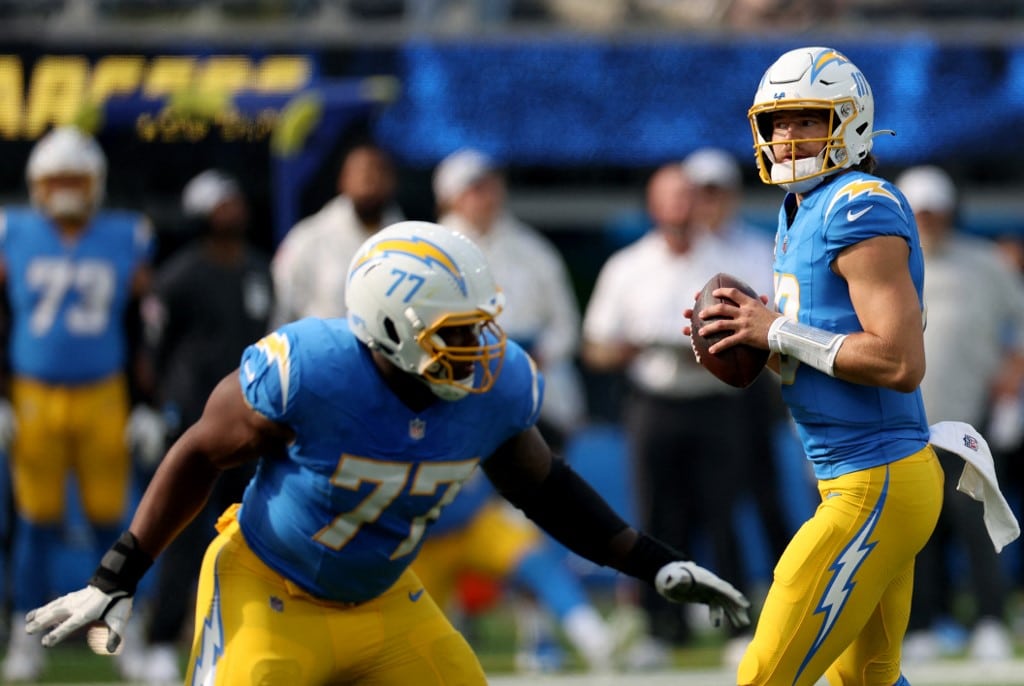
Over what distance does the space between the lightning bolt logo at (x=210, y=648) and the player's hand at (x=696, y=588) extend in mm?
961

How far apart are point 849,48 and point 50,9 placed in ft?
13.8

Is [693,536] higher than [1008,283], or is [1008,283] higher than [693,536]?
[1008,283]

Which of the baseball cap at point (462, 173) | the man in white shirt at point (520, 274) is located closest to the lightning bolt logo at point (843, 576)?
the man in white shirt at point (520, 274)

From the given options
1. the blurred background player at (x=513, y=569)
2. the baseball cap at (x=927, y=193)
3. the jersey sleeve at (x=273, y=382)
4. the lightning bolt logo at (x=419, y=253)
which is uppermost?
the lightning bolt logo at (x=419, y=253)

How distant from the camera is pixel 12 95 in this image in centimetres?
869

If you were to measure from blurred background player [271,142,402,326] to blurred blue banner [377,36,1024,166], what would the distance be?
6.71 feet

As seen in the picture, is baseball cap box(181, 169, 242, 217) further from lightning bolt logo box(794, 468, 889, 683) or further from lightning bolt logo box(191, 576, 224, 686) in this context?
lightning bolt logo box(794, 468, 889, 683)

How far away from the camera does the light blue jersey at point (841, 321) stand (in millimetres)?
3832

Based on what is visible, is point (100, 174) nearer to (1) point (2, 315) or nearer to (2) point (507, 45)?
(1) point (2, 315)

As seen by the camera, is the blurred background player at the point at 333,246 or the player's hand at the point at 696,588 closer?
the player's hand at the point at 696,588

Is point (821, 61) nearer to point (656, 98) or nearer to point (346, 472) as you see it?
point (346, 472)

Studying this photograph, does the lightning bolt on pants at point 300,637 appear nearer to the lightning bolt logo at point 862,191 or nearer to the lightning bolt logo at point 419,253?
the lightning bolt logo at point 419,253

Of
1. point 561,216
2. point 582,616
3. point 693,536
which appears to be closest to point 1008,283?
point 693,536

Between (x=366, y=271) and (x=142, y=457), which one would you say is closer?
(x=366, y=271)
